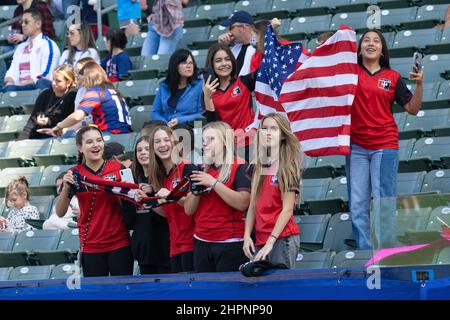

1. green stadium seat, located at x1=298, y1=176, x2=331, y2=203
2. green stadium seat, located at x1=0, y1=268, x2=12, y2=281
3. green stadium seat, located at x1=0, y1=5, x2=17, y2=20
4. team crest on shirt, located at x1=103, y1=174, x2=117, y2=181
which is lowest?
green stadium seat, located at x1=0, y1=268, x2=12, y2=281

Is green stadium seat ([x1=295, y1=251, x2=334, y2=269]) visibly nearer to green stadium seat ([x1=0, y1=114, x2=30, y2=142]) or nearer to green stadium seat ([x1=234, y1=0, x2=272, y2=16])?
green stadium seat ([x1=0, y1=114, x2=30, y2=142])

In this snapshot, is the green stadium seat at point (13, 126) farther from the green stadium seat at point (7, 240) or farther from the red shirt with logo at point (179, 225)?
the red shirt with logo at point (179, 225)

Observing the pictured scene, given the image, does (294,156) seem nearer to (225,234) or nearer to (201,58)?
(225,234)

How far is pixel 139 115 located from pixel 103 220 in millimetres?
4076

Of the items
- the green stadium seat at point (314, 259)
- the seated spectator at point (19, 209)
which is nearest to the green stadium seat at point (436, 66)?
the green stadium seat at point (314, 259)

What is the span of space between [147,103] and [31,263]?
9.77ft

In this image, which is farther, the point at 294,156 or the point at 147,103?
the point at 147,103

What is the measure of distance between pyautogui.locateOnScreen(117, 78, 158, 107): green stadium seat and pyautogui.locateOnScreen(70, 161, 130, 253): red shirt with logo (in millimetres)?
4313

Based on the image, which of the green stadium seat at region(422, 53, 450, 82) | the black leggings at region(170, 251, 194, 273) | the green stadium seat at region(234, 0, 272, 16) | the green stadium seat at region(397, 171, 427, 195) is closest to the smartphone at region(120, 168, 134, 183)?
the black leggings at region(170, 251, 194, 273)

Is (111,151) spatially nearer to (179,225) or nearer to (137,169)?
(137,169)

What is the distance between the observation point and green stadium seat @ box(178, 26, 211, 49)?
15.2 m

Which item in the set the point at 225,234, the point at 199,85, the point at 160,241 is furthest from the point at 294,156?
the point at 199,85
